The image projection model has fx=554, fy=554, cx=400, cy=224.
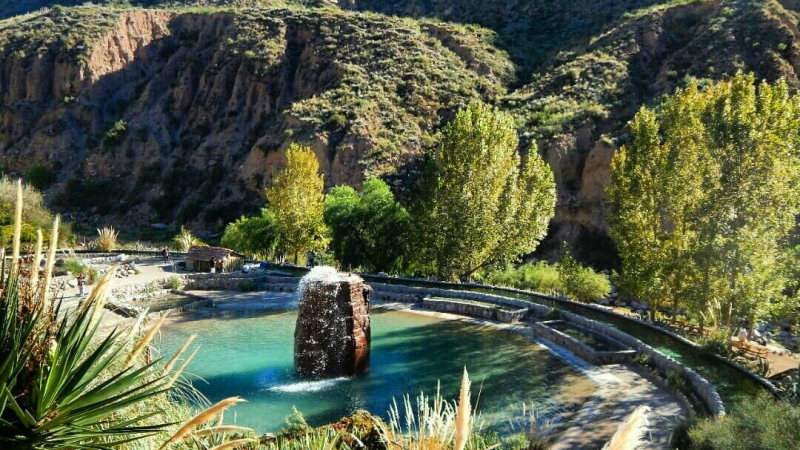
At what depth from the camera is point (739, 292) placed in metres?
15.9

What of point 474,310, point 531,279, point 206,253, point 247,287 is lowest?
point 247,287

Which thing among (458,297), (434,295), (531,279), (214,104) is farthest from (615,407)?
(214,104)

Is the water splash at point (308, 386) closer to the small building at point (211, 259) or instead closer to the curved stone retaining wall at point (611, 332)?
the curved stone retaining wall at point (611, 332)

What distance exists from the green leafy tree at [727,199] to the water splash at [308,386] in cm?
1094

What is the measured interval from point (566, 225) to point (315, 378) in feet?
104

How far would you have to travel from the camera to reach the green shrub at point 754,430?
21.8ft

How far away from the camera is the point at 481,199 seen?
25.6 m

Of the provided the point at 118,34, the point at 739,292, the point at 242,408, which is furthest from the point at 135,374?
the point at 118,34

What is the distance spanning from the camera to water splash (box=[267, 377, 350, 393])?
13328 mm

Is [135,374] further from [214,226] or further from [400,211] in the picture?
[214,226]

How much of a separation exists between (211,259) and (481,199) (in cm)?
1469

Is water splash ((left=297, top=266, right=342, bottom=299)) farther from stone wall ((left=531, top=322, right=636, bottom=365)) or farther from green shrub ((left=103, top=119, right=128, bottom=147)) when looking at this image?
green shrub ((left=103, top=119, right=128, bottom=147))

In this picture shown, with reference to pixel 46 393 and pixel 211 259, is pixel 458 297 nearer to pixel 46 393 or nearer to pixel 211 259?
pixel 211 259

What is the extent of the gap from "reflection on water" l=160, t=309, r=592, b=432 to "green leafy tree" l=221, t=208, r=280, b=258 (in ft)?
46.1
